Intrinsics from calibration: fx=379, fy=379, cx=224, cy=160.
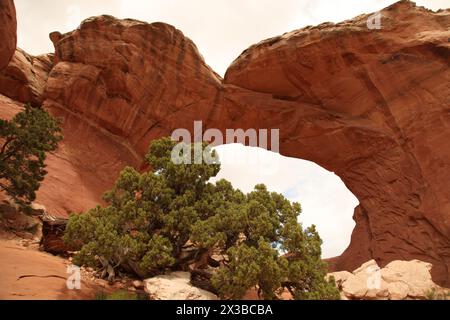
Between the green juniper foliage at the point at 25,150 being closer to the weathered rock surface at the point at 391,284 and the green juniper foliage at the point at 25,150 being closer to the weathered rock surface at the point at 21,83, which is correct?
the weathered rock surface at the point at 21,83

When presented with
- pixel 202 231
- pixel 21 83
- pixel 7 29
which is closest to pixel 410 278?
pixel 202 231

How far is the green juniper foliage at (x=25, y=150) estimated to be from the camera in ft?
47.1

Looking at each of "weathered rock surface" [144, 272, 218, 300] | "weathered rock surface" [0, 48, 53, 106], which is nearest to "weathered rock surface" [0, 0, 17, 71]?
"weathered rock surface" [0, 48, 53, 106]

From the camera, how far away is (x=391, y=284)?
11055mm

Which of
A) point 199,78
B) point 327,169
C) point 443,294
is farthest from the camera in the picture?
point 327,169

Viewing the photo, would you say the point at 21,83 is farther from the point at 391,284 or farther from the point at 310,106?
the point at 391,284

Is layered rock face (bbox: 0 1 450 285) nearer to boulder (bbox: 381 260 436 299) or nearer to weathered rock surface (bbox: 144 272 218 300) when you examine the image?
boulder (bbox: 381 260 436 299)

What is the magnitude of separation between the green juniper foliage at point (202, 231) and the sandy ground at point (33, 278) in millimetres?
773

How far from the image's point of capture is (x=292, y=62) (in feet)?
65.1

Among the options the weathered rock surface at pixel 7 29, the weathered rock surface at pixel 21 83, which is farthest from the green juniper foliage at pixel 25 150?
the weathered rock surface at pixel 21 83

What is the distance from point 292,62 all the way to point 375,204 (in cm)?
944
